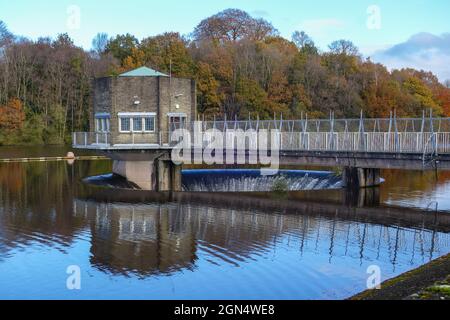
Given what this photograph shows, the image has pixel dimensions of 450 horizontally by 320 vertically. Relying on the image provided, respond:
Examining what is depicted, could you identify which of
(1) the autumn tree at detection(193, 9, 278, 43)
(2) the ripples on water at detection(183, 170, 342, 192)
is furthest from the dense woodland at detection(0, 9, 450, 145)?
(2) the ripples on water at detection(183, 170, 342, 192)

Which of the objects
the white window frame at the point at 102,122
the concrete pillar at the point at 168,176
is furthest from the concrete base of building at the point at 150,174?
the white window frame at the point at 102,122

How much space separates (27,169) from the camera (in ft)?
162

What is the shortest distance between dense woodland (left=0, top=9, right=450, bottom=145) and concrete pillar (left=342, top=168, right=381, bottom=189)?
35999 mm

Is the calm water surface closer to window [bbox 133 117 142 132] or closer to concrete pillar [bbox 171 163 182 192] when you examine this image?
concrete pillar [bbox 171 163 182 192]

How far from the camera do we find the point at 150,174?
122 ft

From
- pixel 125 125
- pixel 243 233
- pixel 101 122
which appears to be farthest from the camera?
pixel 101 122

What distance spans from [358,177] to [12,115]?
Result: 5686 centimetres

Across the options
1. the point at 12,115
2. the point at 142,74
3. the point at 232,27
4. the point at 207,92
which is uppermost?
the point at 232,27

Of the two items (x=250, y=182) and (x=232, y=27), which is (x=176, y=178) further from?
(x=232, y=27)

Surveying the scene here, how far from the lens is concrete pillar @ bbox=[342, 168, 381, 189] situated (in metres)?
35.4

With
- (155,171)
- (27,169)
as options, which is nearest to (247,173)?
(155,171)

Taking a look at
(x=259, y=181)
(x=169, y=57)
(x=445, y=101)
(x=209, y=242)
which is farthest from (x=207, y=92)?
(x=209, y=242)

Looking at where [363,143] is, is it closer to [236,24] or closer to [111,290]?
[111,290]
